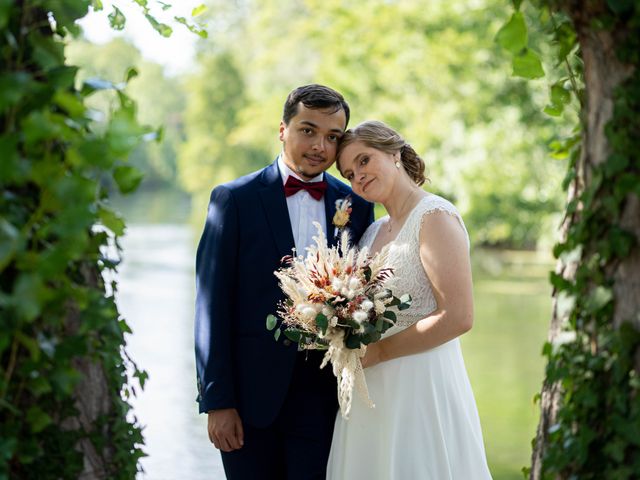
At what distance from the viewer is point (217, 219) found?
3.78m

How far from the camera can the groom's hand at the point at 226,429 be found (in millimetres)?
3639

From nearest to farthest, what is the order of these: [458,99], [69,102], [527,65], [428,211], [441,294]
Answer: [69,102]
[527,65]
[441,294]
[428,211]
[458,99]

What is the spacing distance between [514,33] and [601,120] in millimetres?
329

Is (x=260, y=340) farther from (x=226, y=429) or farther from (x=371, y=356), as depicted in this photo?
(x=371, y=356)

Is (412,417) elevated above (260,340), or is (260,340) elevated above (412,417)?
(260,340)

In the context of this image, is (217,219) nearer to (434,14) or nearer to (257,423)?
(257,423)

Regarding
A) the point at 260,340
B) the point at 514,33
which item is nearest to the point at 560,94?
the point at 514,33

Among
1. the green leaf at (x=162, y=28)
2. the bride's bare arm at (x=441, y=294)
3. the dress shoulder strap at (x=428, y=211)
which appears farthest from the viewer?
the dress shoulder strap at (x=428, y=211)

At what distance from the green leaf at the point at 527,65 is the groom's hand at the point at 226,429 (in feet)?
6.05

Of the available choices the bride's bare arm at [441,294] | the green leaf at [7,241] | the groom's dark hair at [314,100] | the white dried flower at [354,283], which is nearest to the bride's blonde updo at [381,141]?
the groom's dark hair at [314,100]

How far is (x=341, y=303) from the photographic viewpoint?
3.19 metres

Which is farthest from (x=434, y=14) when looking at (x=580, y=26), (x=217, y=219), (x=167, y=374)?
(x=580, y=26)

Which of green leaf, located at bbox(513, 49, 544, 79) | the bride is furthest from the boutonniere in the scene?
green leaf, located at bbox(513, 49, 544, 79)

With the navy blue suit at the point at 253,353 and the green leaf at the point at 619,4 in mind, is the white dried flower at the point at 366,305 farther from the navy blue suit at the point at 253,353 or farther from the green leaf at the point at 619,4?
the green leaf at the point at 619,4
